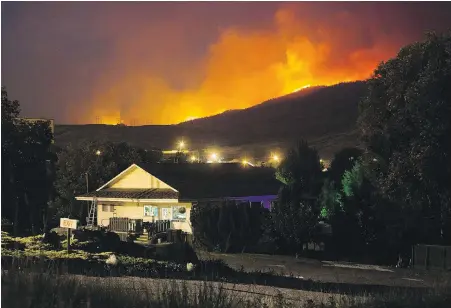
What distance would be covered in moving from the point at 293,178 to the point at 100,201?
40.8ft

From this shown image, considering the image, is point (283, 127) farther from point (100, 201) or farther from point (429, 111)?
point (429, 111)

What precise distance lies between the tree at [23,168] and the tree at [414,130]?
15530 mm

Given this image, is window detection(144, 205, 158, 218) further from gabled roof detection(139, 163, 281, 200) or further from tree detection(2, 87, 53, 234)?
tree detection(2, 87, 53, 234)

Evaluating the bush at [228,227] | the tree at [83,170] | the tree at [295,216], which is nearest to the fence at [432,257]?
the tree at [295,216]

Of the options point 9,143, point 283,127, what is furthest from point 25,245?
point 283,127

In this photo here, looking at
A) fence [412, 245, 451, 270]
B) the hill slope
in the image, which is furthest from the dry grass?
the hill slope

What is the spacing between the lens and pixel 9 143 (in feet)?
105

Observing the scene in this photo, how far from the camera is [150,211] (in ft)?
128

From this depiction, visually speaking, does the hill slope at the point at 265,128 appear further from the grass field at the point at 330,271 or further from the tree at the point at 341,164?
the grass field at the point at 330,271

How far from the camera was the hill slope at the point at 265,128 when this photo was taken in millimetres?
121250

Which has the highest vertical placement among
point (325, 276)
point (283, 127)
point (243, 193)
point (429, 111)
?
point (283, 127)

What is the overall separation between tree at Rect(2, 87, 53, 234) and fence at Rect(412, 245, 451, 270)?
656 inches

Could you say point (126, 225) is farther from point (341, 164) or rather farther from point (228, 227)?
point (341, 164)

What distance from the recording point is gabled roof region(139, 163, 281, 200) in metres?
38.3
